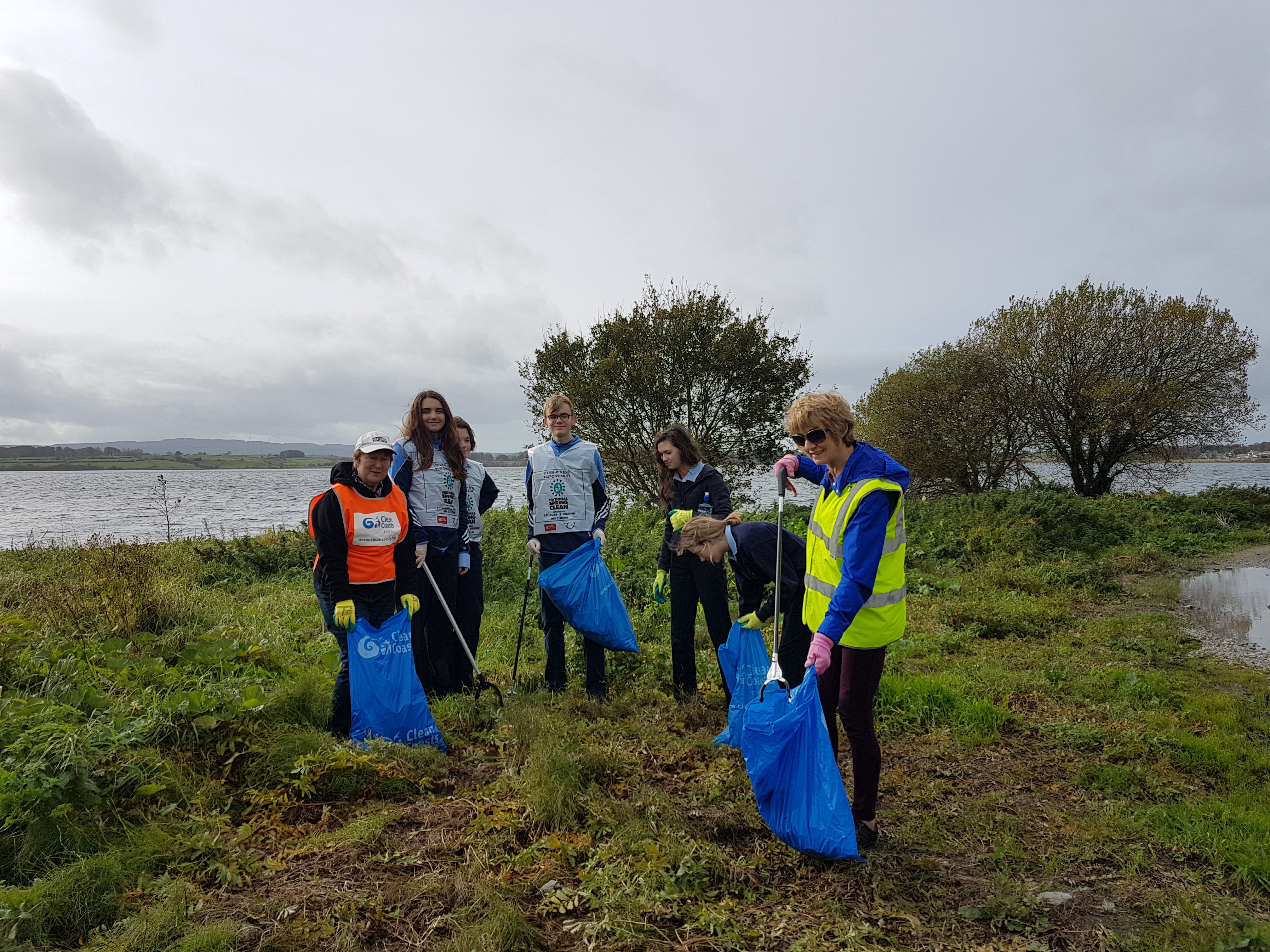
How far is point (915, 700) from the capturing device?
4.67 meters

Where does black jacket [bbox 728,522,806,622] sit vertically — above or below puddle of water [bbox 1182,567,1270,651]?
above

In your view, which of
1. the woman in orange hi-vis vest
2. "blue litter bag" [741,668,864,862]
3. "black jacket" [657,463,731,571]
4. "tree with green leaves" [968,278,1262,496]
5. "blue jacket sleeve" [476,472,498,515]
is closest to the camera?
"blue litter bag" [741,668,864,862]

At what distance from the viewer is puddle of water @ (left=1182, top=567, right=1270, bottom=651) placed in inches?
258

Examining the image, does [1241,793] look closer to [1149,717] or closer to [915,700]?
[1149,717]

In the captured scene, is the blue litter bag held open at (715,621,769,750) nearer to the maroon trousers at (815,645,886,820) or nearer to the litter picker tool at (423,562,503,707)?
the maroon trousers at (815,645,886,820)

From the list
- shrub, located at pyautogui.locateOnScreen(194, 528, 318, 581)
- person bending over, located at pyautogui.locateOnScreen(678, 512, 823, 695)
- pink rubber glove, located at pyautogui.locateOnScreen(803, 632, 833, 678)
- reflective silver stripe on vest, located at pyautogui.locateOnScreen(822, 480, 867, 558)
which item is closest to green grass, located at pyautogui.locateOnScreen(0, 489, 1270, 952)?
person bending over, located at pyautogui.locateOnScreen(678, 512, 823, 695)

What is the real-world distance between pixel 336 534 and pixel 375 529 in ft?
0.68

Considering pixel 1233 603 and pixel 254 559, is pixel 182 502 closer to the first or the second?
pixel 254 559

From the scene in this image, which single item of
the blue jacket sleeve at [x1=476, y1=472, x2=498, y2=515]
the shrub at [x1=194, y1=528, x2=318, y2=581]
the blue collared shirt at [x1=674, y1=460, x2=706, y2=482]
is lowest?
the shrub at [x1=194, y1=528, x2=318, y2=581]

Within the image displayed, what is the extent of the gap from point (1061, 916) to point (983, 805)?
34.2 inches

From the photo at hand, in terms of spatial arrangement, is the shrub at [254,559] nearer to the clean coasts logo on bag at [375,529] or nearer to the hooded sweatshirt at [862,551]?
the clean coasts logo on bag at [375,529]

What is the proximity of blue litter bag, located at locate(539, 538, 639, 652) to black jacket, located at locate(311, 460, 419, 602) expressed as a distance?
3.71 ft

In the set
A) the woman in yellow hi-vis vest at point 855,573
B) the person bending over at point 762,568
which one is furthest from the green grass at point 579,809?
the person bending over at point 762,568

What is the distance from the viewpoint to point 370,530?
3896 millimetres
